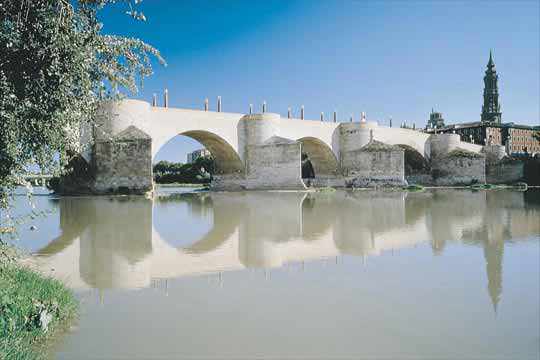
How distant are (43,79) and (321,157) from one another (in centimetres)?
3414

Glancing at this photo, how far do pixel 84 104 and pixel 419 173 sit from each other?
45446mm

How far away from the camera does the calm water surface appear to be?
3.22 meters

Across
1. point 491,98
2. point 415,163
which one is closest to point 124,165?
point 415,163

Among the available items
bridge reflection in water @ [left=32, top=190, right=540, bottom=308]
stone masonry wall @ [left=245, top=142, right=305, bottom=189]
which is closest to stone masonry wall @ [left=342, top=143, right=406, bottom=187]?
stone masonry wall @ [left=245, top=142, right=305, bottom=189]

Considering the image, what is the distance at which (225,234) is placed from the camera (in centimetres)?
916

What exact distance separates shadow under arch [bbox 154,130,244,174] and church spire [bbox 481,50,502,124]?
8619cm

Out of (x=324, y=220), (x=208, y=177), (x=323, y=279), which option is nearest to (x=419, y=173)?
(x=208, y=177)

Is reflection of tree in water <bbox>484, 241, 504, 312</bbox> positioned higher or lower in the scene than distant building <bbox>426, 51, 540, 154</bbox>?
lower

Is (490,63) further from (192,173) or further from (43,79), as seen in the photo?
(43,79)

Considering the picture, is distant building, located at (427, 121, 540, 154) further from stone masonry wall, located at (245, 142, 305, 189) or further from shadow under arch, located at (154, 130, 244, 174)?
shadow under arch, located at (154, 130, 244, 174)

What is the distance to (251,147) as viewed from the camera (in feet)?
96.9

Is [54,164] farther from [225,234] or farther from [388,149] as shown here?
[388,149]

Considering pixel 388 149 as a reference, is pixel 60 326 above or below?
below

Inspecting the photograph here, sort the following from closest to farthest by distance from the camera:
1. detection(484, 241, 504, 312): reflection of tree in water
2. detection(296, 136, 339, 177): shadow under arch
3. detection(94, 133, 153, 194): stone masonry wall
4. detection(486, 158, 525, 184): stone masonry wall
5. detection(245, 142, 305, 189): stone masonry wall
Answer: detection(484, 241, 504, 312): reflection of tree in water
detection(94, 133, 153, 194): stone masonry wall
detection(245, 142, 305, 189): stone masonry wall
detection(296, 136, 339, 177): shadow under arch
detection(486, 158, 525, 184): stone masonry wall
